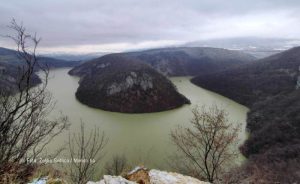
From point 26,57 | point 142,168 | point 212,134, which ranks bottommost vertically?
point 212,134

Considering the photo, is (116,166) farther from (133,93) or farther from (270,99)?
(133,93)

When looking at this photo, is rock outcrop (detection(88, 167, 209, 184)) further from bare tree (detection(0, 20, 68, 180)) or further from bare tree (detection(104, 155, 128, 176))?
bare tree (detection(104, 155, 128, 176))

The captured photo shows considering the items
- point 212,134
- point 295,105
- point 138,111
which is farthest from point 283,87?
point 212,134

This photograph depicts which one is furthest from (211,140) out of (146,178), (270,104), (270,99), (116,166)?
(270,99)

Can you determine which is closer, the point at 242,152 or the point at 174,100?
the point at 242,152

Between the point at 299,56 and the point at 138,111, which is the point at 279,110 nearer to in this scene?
the point at 138,111

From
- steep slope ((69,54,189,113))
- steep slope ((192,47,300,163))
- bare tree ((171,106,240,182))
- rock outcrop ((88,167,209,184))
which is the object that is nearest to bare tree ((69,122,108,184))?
rock outcrop ((88,167,209,184))
